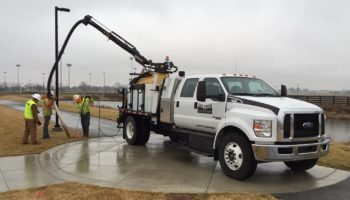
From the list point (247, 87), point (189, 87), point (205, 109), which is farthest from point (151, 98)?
point (247, 87)

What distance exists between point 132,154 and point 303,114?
16.9ft

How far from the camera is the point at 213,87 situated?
943 cm

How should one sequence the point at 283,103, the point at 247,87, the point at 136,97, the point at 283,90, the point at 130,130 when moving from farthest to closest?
1. the point at 130,130
2. the point at 136,97
3. the point at 283,90
4. the point at 247,87
5. the point at 283,103

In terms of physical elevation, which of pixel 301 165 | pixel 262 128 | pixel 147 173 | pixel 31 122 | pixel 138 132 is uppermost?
pixel 262 128

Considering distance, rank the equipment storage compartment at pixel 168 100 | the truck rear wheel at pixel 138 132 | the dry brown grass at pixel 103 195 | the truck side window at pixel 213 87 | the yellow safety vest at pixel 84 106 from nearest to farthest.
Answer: the dry brown grass at pixel 103 195 → the truck side window at pixel 213 87 → the equipment storage compartment at pixel 168 100 → the truck rear wheel at pixel 138 132 → the yellow safety vest at pixel 84 106

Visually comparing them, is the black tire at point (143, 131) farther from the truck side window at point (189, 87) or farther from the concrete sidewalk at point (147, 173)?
the truck side window at point (189, 87)

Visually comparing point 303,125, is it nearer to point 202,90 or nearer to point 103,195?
point 202,90

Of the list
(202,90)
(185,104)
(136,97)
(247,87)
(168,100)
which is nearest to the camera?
(202,90)

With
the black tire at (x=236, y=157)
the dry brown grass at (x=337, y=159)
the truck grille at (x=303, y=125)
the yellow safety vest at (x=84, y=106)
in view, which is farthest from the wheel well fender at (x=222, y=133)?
the yellow safety vest at (x=84, y=106)

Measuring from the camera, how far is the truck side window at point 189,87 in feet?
33.6

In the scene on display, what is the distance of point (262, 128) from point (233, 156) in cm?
93

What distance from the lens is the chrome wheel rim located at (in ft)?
26.6

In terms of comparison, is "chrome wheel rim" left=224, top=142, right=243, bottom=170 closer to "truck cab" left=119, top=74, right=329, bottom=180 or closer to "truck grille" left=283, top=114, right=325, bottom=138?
"truck cab" left=119, top=74, right=329, bottom=180

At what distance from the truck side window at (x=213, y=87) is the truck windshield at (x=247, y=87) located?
164 millimetres
